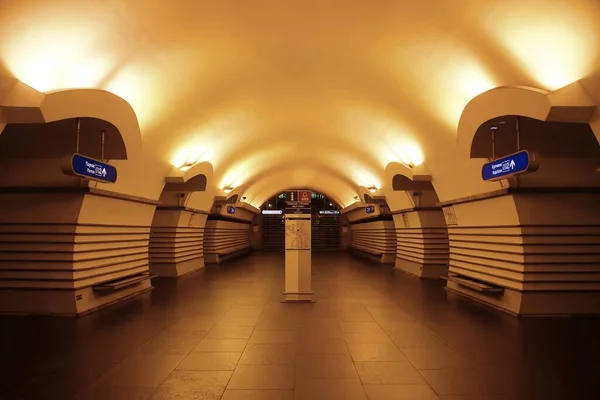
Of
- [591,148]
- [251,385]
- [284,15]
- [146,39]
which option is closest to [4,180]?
[146,39]

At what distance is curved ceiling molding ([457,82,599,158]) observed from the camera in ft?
16.3

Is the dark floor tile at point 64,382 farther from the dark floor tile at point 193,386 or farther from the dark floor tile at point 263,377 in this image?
the dark floor tile at point 263,377

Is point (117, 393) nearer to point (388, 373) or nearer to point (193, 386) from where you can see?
point (193, 386)

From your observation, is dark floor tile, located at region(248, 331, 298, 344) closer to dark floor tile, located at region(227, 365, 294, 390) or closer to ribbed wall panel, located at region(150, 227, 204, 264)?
dark floor tile, located at region(227, 365, 294, 390)

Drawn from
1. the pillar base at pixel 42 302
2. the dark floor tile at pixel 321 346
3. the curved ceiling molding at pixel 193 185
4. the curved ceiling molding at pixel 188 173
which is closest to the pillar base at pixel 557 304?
the dark floor tile at pixel 321 346

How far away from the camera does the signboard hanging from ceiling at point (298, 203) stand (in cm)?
967

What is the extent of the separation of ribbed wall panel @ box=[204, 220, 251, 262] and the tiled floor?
10.5 meters

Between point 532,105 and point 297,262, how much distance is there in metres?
5.59

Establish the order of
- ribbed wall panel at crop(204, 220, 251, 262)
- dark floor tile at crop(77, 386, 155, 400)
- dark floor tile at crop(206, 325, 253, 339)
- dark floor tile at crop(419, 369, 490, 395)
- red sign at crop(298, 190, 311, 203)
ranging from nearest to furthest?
1. dark floor tile at crop(77, 386, 155, 400)
2. dark floor tile at crop(419, 369, 490, 395)
3. dark floor tile at crop(206, 325, 253, 339)
4. red sign at crop(298, 190, 311, 203)
5. ribbed wall panel at crop(204, 220, 251, 262)

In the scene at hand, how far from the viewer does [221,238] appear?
21.3 m

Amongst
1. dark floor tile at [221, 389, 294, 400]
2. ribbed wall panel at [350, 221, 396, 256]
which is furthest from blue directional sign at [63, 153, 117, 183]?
ribbed wall panel at [350, 221, 396, 256]

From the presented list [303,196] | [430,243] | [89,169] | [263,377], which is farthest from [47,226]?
[430,243]

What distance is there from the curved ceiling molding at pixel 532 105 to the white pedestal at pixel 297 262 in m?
4.12

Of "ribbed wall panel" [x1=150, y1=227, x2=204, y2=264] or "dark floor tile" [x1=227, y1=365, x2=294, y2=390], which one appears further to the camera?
"ribbed wall panel" [x1=150, y1=227, x2=204, y2=264]
